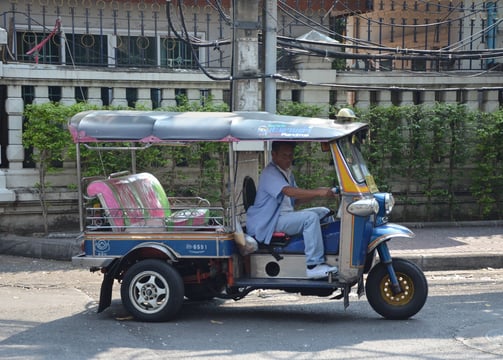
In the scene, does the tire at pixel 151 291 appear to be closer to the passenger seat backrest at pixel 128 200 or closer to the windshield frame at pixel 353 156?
the passenger seat backrest at pixel 128 200

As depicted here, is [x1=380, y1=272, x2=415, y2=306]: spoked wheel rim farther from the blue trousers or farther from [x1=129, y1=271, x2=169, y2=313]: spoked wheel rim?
[x1=129, y1=271, x2=169, y2=313]: spoked wheel rim

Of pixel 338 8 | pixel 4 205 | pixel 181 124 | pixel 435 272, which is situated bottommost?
pixel 435 272

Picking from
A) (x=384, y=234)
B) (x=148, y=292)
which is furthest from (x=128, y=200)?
(x=384, y=234)

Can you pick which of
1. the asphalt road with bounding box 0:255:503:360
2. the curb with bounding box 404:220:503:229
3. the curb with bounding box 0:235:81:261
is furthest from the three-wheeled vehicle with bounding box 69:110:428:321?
the curb with bounding box 404:220:503:229

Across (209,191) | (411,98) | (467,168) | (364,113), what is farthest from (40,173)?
(467,168)

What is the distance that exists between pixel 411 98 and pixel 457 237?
2.68 metres

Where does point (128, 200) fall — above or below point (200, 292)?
above

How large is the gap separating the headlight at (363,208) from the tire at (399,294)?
637 mm

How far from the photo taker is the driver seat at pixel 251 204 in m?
8.03

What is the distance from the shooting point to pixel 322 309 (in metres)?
8.74

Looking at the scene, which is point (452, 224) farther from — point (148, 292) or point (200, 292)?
point (148, 292)

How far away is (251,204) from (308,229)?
3.16 feet

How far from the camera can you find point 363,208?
7.59 m

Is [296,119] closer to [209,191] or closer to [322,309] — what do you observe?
[322,309]
